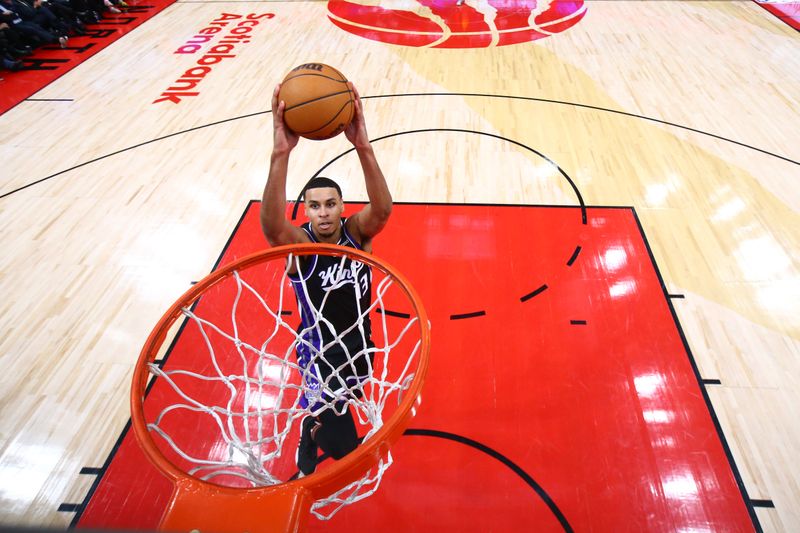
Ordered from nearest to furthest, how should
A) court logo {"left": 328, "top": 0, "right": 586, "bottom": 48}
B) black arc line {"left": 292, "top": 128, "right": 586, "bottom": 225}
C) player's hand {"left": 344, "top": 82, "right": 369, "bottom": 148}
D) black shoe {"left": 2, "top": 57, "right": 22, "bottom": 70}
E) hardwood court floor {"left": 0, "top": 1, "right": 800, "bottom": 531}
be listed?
1. player's hand {"left": 344, "top": 82, "right": 369, "bottom": 148}
2. hardwood court floor {"left": 0, "top": 1, "right": 800, "bottom": 531}
3. black arc line {"left": 292, "top": 128, "right": 586, "bottom": 225}
4. black shoe {"left": 2, "top": 57, "right": 22, "bottom": 70}
5. court logo {"left": 328, "top": 0, "right": 586, "bottom": 48}

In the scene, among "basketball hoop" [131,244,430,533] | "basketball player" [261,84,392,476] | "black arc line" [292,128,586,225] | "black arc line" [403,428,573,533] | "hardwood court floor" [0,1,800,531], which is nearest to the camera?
"basketball hoop" [131,244,430,533]

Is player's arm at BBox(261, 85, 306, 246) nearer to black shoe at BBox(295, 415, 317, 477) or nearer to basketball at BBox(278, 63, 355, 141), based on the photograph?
basketball at BBox(278, 63, 355, 141)

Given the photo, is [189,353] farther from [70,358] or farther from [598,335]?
[598,335]

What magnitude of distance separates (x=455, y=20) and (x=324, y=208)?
7.24 meters

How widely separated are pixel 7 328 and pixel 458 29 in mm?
7247

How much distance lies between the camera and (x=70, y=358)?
10.7 feet

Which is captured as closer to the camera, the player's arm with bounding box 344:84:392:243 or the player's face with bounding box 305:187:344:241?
the player's arm with bounding box 344:84:392:243

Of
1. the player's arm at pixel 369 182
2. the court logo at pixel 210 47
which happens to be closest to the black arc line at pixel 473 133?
the player's arm at pixel 369 182

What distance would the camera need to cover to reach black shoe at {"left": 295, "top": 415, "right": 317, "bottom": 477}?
8.20 feet

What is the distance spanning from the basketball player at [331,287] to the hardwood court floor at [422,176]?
1.34m

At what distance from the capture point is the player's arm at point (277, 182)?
6.24 feet

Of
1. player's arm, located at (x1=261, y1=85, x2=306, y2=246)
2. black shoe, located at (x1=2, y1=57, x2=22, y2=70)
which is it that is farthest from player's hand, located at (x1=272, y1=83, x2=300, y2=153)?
black shoe, located at (x1=2, y1=57, x2=22, y2=70)

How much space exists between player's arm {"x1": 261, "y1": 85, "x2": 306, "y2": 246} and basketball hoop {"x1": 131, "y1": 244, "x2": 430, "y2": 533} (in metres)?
0.10

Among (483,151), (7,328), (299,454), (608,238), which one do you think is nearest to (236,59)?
(483,151)
